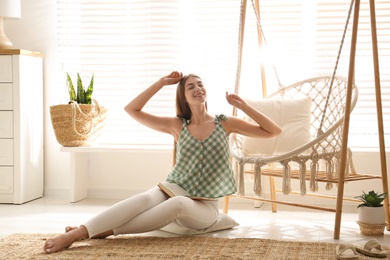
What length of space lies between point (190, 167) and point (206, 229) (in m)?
0.31

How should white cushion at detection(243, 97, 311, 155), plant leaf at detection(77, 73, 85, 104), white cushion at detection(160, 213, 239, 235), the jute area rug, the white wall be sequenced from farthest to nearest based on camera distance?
the white wall
plant leaf at detection(77, 73, 85, 104)
white cushion at detection(243, 97, 311, 155)
white cushion at detection(160, 213, 239, 235)
the jute area rug

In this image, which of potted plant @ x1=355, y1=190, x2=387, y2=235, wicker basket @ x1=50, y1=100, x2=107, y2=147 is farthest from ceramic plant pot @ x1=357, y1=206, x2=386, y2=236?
wicker basket @ x1=50, y1=100, x2=107, y2=147

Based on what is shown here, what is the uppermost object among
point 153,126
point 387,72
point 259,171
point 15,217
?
point 387,72

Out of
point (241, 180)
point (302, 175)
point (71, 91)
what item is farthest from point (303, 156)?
point (71, 91)

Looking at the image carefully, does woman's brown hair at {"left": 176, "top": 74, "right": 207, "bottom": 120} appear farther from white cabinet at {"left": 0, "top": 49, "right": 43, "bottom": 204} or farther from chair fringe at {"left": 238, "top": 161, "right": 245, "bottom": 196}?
white cabinet at {"left": 0, "top": 49, "right": 43, "bottom": 204}

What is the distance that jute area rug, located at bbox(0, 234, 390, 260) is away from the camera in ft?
9.44

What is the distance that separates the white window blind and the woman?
0.94 metres

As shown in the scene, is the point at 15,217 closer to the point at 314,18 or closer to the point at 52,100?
the point at 52,100

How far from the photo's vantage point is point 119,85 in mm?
4918

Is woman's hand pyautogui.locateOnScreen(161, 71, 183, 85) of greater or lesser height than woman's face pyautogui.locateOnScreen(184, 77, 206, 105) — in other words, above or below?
above

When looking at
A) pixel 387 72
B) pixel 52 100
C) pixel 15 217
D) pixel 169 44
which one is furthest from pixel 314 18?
pixel 15 217

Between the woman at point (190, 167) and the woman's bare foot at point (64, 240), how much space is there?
0.03 metres

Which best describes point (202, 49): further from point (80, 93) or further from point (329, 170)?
point (329, 170)

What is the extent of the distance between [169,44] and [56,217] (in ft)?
4.83
